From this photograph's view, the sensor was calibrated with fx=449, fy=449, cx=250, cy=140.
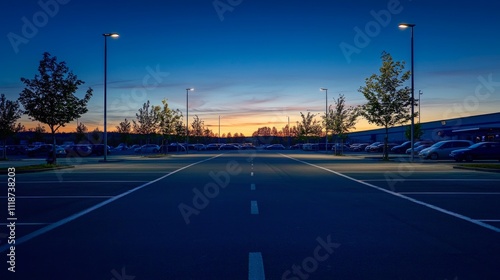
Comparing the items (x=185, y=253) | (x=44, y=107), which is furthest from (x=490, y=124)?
(x=185, y=253)

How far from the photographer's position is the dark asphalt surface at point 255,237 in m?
5.88

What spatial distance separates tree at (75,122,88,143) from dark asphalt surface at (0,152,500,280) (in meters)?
106

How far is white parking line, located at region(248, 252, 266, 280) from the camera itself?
18.2 ft

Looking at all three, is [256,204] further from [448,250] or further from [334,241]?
[448,250]

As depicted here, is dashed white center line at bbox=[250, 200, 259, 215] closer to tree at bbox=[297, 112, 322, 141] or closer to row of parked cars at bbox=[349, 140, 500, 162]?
row of parked cars at bbox=[349, 140, 500, 162]

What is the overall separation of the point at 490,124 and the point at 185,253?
222ft

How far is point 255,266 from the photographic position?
19.7 feet

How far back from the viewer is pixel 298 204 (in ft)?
38.6

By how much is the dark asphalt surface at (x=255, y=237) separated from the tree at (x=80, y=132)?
348ft
